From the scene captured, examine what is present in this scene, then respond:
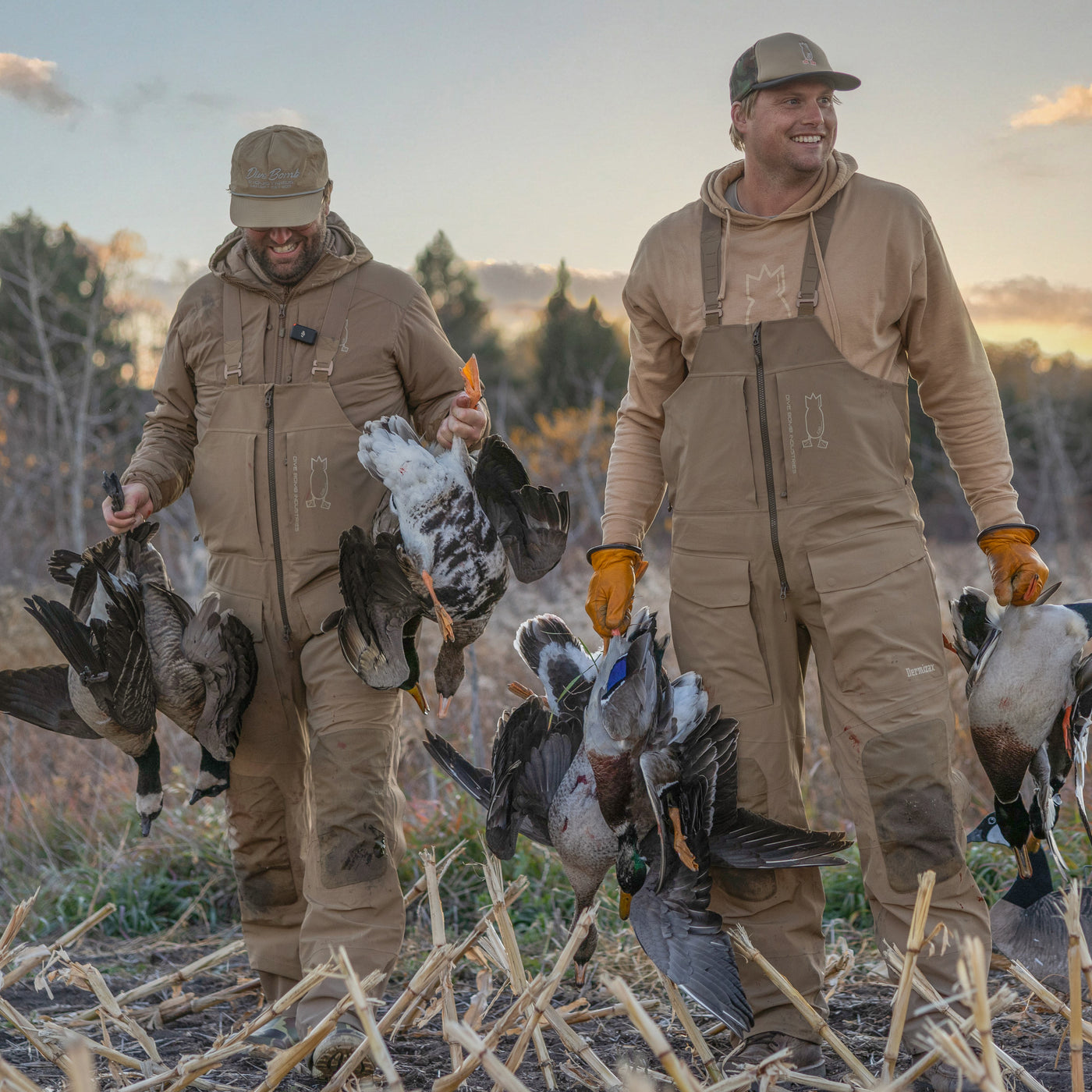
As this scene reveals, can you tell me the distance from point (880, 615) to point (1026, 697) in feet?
1.80

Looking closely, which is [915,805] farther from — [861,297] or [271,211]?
[271,211]

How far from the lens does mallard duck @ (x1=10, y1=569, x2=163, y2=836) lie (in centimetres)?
379

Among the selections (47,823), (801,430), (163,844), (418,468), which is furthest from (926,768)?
(47,823)

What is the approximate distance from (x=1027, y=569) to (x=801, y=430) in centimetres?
82

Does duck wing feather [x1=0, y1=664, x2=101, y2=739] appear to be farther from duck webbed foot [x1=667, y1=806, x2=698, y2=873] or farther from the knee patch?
the knee patch

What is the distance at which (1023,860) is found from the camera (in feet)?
12.0

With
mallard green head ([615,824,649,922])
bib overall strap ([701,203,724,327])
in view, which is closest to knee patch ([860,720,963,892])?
mallard green head ([615,824,649,922])

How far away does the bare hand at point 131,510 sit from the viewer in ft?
13.1

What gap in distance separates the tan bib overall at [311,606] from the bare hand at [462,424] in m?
0.35

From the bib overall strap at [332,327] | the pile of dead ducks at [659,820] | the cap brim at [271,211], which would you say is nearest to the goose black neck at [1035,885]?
the pile of dead ducks at [659,820]

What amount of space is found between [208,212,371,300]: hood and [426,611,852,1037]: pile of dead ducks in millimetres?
1704

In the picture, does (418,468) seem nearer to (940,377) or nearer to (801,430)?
(801,430)

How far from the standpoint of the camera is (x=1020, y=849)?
11.9 ft

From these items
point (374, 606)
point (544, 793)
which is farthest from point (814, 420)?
point (374, 606)
